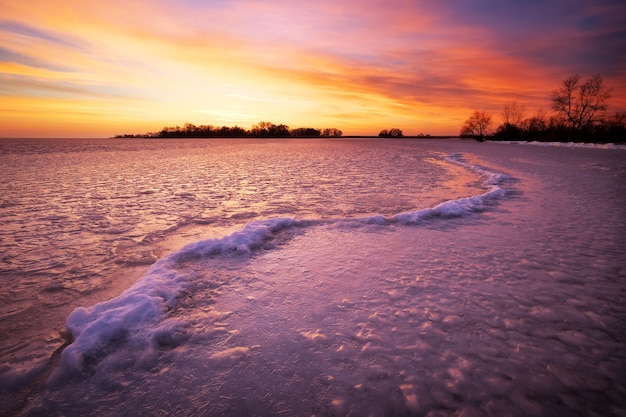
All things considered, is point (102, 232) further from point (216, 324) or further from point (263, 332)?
point (263, 332)

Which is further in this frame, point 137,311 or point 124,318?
point 137,311

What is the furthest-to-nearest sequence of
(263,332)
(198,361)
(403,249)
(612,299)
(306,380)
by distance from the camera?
1. (403,249)
2. (612,299)
3. (263,332)
4. (198,361)
5. (306,380)

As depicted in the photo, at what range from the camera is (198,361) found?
2414 millimetres

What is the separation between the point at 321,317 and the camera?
9.78 ft

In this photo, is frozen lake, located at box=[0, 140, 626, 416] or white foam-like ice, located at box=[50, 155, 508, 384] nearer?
frozen lake, located at box=[0, 140, 626, 416]

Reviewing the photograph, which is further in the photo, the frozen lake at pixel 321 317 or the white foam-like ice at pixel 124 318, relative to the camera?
the white foam-like ice at pixel 124 318

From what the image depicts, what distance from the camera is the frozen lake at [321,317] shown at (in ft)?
6.77

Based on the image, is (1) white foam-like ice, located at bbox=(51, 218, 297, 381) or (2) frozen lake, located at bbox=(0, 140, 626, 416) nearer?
(2) frozen lake, located at bbox=(0, 140, 626, 416)

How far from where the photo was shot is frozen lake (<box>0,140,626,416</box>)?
2.06 meters

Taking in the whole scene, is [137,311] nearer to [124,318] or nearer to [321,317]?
[124,318]

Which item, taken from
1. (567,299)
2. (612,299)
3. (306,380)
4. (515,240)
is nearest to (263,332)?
(306,380)

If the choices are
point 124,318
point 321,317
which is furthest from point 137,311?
point 321,317

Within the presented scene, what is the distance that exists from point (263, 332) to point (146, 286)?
6.12 ft

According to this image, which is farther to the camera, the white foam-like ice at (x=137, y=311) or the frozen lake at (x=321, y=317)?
the white foam-like ice at (x=137, y=311)
